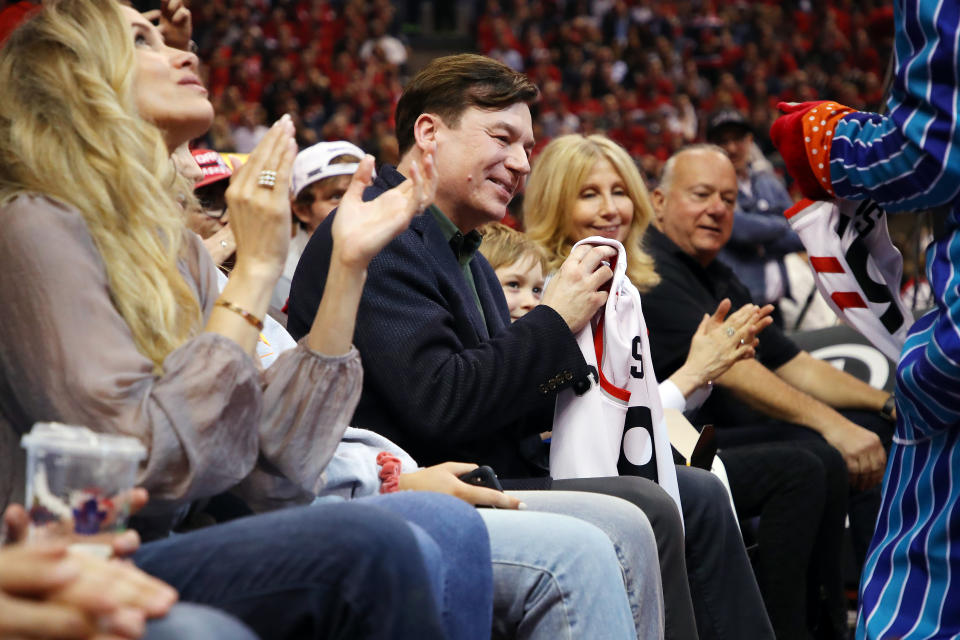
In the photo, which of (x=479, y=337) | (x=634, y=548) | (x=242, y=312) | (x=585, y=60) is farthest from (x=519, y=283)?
(x=585, y=60)

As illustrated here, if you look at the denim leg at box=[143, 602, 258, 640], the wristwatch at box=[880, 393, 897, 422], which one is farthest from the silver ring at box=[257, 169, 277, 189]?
the wristwatch at box=[880, 393, 897, 422]

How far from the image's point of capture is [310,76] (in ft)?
43.0

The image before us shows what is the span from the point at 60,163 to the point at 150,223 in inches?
6.1

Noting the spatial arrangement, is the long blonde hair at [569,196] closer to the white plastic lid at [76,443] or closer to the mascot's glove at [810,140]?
the mascot's glove at [810,140]

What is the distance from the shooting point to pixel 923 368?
1.93 metres

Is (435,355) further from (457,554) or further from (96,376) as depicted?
(96,376)

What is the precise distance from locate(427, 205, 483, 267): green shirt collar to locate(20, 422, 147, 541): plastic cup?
1454mm

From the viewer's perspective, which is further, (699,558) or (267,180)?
(699,558)

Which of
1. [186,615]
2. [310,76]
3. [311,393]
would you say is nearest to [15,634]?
[186,615]

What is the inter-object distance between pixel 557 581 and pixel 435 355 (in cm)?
63

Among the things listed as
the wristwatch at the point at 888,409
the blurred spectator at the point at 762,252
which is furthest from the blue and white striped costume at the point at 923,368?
the blurred spectator at the point at 762,252

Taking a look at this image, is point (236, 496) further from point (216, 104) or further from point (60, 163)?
point (216, 104)

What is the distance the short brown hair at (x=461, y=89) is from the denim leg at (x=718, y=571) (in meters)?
1.02

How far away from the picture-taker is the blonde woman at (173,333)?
4.47 ft
